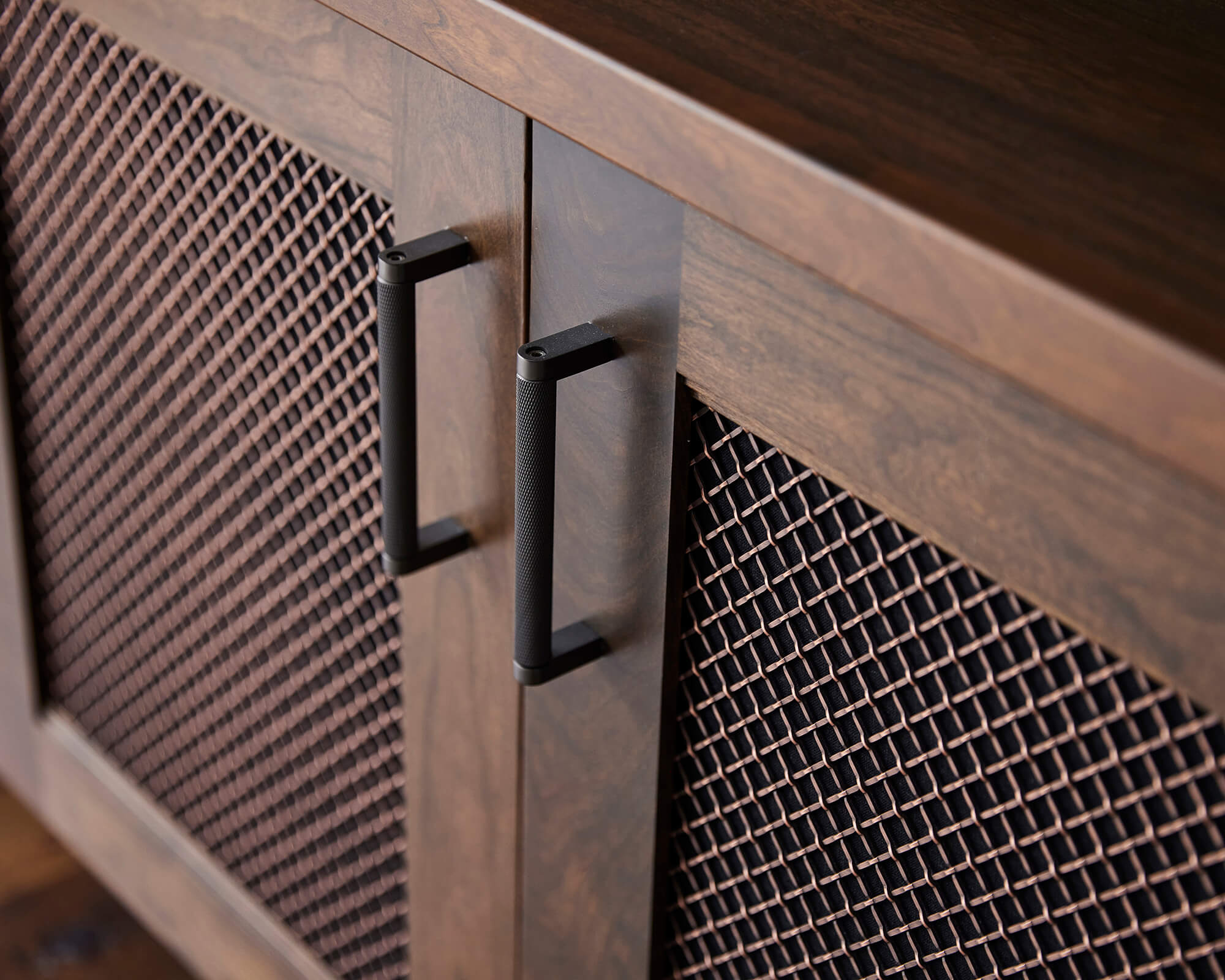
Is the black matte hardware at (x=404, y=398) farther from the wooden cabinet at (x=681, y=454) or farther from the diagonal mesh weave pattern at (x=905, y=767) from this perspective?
the diagonal mesh weave pattern at (x=905, y=767)

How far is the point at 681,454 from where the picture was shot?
1.59 ft

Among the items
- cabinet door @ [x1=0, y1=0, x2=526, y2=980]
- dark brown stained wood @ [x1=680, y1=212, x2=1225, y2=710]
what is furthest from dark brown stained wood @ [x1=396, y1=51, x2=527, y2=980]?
dark brown stained wood @ [x1=680, y1=212, x2=1225, y2=710]

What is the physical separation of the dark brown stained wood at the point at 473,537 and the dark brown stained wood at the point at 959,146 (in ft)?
0.15

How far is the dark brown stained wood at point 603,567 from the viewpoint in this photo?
47cm

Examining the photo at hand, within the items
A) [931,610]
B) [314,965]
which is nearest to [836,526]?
[931,610]

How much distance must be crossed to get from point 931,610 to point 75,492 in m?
0.62

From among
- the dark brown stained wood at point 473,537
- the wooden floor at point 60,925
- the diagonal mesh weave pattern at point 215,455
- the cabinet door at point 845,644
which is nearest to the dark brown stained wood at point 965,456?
the cabinet door at point 845,644

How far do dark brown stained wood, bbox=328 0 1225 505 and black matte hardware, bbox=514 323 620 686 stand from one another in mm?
77

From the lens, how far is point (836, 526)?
450mm

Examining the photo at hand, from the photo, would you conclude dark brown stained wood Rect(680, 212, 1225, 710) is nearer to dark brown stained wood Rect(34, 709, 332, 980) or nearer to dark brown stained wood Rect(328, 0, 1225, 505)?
dark brown stained wood Rect(328, 0, 1225, 505)

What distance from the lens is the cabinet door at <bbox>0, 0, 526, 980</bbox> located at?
0.57 m

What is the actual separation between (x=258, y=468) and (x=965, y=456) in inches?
16.9

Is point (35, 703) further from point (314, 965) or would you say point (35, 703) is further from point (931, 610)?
point (931, 610)

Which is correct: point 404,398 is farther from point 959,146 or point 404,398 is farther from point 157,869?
point 157,869
